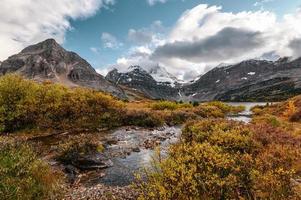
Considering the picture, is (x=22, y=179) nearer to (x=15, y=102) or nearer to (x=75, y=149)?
(x=75, y=149)

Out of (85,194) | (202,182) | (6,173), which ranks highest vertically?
(202,182)

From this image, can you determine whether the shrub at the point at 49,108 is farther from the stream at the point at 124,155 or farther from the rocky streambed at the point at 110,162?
the rocky streambed at the point at 110,162

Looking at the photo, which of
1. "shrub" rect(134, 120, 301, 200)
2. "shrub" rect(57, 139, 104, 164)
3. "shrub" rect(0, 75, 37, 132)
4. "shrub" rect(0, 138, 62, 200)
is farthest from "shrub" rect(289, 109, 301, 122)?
"shrub" rect(0, 138, 62, 200)

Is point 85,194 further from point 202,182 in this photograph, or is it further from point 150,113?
point 150,113

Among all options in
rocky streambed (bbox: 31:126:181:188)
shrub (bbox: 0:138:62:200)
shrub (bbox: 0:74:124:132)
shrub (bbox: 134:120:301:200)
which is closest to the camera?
shrub (bbox: 134:120:301:200)

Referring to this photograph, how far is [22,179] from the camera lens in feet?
53.0

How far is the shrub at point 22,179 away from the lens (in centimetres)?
1476

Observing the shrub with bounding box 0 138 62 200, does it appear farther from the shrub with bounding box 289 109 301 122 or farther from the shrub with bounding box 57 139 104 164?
the shrub with bounding box 289 109 301 122

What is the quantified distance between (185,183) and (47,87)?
56.9 meters

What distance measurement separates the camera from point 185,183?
11.6 metres

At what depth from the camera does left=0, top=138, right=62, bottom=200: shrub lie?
48.4ft

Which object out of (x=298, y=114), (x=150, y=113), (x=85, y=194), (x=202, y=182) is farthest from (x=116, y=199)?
(x=298, y=114)

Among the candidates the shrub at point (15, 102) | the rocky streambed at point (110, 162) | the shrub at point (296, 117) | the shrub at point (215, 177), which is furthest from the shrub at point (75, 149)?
the shrub at point (296, 117)

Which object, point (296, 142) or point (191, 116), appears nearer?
point (296, 142)
